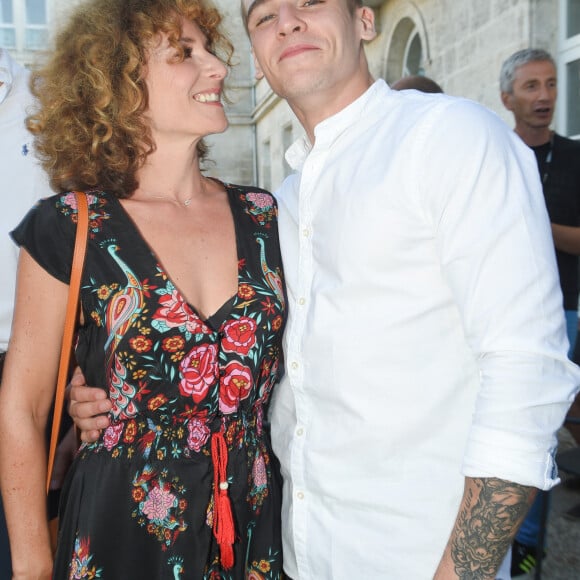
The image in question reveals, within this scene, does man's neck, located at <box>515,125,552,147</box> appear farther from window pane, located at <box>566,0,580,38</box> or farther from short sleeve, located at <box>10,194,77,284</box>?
short sleeve, located at <box>10,194,77,284</box>

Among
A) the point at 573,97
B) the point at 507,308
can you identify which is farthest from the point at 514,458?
the point at 573,97

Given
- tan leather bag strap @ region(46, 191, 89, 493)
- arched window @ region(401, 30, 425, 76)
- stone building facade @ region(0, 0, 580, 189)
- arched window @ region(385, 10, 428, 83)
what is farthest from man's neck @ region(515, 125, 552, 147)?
arched window @ region(401, 30, 425, 76)

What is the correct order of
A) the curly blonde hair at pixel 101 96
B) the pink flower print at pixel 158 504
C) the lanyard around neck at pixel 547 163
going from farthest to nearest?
the lanyard around neck at pixel 547 163 → the curly blonde hair at pixel 101 96 → the pink flower print at pixel 158 504

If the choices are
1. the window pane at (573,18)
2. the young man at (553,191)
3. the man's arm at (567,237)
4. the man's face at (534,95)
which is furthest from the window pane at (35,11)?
the man's arm at (567,237)

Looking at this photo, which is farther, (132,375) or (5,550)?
(5,550)

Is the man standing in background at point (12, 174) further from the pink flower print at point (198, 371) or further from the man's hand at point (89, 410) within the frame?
the pink flower print at point (198, 371)

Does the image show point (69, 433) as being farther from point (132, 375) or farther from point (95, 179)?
point (95, 179)

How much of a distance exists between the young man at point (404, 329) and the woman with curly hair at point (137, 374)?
97 mm

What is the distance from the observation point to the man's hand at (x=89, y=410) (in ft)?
5.52

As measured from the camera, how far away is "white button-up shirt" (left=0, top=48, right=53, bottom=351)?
1.94 meters

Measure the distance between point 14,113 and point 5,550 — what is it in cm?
129

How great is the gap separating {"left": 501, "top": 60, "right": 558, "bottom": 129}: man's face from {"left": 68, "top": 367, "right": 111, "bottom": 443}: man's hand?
2865 mm

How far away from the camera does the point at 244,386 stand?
5.62 ft

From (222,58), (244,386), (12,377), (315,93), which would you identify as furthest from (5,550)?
(222,58)
